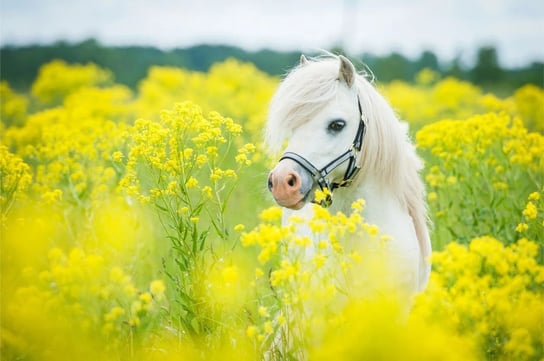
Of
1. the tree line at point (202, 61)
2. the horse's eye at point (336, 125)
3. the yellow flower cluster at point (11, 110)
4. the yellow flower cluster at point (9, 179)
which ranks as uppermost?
the tree line at point (202, 61)

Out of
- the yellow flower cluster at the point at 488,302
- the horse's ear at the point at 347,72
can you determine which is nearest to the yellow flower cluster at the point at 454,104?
the horse's ear at the point at 347,72

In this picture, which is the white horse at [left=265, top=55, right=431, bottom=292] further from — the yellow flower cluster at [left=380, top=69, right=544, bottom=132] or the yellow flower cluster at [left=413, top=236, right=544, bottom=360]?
the yellow flower cluster at [left=380, top=69, right=544, bottom=132]

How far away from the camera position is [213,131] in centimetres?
299

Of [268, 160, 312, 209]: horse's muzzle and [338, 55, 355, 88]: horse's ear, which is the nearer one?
[268, 160, 312, 209]: horse's muzzle

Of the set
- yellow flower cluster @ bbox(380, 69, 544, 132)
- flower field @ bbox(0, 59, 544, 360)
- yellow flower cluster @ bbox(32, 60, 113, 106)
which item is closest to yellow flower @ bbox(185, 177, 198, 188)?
flower field @ bbox(0, 59, 544, 360)

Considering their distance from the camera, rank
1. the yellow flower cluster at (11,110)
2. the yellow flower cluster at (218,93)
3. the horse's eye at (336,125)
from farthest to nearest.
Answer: the yellow flower cluster at (218,93) < the yellow flower cluster at (11,110) < the horse's eye at (336,125)

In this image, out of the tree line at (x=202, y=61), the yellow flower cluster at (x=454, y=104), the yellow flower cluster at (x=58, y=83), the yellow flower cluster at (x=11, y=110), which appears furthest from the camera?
the tree line at (x=202, y=61)

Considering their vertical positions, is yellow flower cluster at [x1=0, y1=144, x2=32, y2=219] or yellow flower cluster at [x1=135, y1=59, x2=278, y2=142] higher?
yellow flower cluster at [x1=135, y1=59, x2=278, y2=142]

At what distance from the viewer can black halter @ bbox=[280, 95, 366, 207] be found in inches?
110

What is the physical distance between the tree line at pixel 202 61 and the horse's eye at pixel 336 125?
32980mm

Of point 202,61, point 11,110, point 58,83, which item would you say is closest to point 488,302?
point 11,110

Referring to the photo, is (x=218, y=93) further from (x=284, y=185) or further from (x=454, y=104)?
(x=284, y=185)

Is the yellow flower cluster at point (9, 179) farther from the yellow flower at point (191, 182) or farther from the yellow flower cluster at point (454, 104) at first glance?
the yellow flower cluster at point (454, 104)

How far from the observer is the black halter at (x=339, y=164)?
279 centimetres
